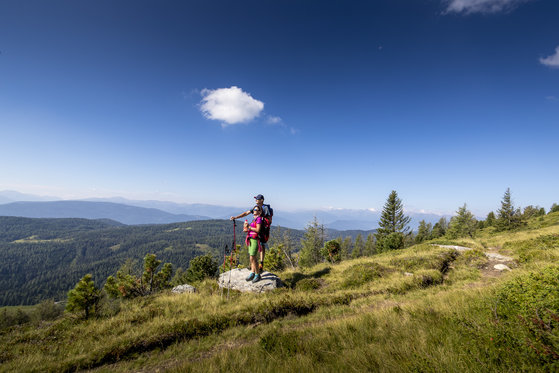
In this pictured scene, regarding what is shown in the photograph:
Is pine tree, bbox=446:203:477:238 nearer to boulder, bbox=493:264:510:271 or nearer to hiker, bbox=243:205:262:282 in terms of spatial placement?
boulder, bbox=493:264:510:271

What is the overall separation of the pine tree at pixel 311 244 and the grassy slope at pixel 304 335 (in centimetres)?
3820

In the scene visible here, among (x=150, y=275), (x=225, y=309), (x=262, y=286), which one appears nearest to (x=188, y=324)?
(x=225, y=309)

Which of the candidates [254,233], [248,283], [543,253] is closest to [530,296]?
[254,233]

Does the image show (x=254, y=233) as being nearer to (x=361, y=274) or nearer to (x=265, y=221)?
(x=265, y=221)

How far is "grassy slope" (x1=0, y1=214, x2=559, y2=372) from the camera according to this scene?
2.98m

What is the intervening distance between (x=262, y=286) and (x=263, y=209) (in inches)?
135

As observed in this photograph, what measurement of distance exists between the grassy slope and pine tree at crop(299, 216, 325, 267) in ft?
125

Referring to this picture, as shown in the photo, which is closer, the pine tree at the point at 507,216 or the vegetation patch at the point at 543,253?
the vegetation patch at the point at 543,253

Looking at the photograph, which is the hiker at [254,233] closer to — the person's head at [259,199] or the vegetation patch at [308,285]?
the person's head at [259,199]

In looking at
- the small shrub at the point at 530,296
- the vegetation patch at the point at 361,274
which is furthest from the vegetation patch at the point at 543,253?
the small shrub at the point at 530,296

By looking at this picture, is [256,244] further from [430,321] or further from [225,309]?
[430,321]

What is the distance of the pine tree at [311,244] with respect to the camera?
46719mm

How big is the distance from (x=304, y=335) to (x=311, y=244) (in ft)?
149

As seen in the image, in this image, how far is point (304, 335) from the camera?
4.98 meters
